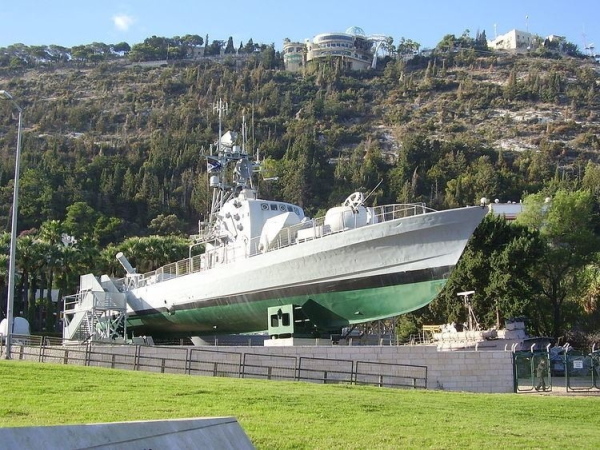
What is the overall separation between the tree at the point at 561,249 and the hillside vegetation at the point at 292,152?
1.28 ft

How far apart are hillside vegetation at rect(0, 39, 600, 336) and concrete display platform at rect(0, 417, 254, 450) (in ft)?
149

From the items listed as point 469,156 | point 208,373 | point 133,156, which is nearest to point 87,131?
point 133,156

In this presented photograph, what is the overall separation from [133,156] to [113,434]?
142785 millimetres

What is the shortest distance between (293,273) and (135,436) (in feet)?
91.1

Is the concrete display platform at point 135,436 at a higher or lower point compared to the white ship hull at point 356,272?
lower

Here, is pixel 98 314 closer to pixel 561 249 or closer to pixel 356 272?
pixel 356 272

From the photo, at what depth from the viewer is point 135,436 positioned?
21.3 ft

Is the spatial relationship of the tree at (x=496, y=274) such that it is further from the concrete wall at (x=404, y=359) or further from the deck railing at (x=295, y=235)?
the concrete wall at (x=404, y=359)

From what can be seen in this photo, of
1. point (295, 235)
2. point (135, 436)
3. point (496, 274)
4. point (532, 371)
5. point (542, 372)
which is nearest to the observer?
point (135, 436)

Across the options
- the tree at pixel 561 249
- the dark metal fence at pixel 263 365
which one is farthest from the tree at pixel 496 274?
the dark metal fence at pixel 263 365

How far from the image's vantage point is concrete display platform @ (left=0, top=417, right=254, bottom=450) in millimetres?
5738

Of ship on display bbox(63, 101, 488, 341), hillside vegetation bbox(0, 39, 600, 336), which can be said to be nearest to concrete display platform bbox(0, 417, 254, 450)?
ship on display bbox(63, 101, 488, 341)

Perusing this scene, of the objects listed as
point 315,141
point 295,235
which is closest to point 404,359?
point 295,235

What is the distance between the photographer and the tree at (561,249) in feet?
192
